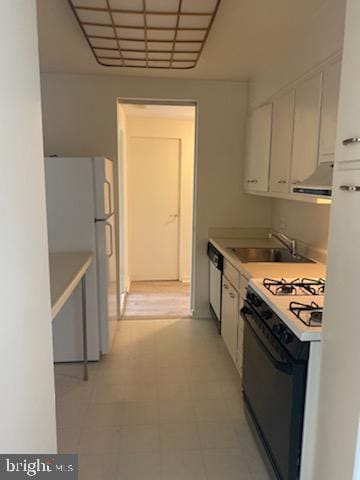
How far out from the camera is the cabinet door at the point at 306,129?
6.71 feet

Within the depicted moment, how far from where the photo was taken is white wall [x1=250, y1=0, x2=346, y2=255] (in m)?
1.93

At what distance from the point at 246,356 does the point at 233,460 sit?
0.55 metres

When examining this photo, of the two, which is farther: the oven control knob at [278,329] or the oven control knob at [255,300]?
the oven control knob at [255,300]

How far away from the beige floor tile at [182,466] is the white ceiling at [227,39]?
2537 millimetres

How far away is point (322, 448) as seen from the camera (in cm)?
139

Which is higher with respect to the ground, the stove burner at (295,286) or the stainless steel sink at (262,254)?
the stove burner at (295,286)

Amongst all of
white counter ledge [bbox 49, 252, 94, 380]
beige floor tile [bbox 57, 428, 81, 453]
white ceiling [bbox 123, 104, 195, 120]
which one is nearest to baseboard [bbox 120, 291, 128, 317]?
white counter ledge [bbox 49, 252, 94, 380]

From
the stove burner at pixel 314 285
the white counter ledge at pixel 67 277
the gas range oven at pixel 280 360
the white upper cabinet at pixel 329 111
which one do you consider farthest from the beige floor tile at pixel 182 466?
the white upper cabinet at pixel 329 111

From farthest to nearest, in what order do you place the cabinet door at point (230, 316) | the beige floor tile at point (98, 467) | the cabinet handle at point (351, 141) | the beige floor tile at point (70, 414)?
the cabinet door at point (230, 316), the beige floor tile at point (70, 414), the beige floor tile at point (98, 467), the cabinet handle at point (351, 141)

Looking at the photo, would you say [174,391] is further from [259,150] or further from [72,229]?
[259,150]

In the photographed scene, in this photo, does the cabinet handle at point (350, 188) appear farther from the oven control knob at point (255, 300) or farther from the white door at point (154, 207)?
the white door at point (154, 207)

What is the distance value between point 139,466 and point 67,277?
3.65 ft

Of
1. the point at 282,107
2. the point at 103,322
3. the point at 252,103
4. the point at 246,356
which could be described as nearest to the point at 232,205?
the point at 252,103

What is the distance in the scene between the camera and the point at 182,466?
1.96 m
